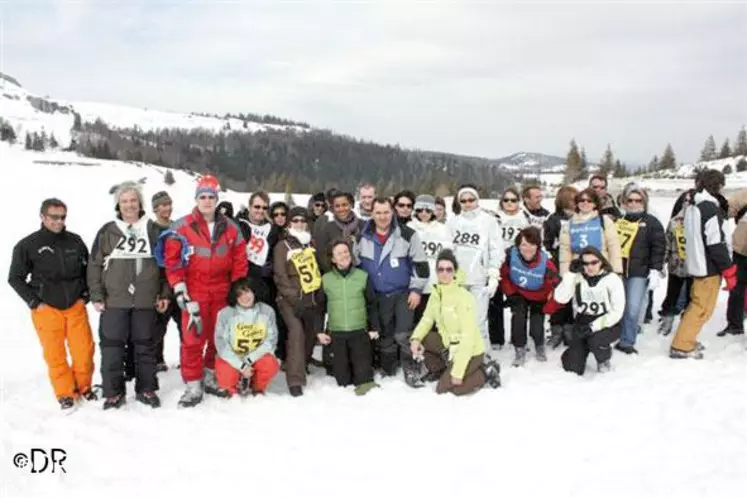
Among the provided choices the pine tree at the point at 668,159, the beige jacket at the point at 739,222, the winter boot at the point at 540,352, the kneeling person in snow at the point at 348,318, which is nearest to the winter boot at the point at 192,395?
the kneeling person in snow at the point at 348,318

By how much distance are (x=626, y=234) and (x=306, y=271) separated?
3.31 meters

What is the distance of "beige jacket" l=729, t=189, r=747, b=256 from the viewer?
6.09 m

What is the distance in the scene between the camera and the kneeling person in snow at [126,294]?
4.78 m

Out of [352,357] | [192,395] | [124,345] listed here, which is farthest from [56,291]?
[352,357]

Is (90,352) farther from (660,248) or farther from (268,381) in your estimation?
(660,248)

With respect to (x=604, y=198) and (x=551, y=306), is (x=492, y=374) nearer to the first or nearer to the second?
(x=551, y=306)

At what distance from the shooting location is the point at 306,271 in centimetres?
529

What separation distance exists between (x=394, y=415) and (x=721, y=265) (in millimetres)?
3552

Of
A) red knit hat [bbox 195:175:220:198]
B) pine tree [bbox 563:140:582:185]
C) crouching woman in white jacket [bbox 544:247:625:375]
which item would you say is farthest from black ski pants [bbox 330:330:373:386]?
pine tree [bbox 563:140:582:185]

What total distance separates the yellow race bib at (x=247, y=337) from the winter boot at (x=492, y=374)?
6.65 feet

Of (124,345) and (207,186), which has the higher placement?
(207,186)

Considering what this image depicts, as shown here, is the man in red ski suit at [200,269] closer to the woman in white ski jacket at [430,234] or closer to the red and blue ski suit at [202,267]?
the red and blue ski suit at [202,267]

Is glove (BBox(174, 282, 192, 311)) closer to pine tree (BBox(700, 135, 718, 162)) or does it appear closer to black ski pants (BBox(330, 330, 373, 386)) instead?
black ski pants (BBox(330, 330, 373, 386))

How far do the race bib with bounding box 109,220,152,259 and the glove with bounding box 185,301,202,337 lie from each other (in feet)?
1.94
